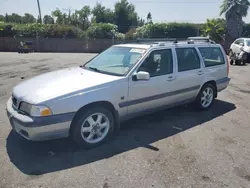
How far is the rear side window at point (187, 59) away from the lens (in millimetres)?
4750

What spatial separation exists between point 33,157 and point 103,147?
104 cm

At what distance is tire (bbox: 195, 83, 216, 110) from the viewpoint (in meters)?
5.38

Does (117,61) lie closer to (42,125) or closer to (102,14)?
(42,125)

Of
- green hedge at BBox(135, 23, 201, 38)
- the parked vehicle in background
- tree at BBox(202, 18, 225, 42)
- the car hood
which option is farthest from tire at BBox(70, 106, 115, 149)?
tree at BBox(202, 18, 225, 42)

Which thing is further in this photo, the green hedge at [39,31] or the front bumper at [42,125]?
the green hedge at [39,31]

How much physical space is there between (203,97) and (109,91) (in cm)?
281

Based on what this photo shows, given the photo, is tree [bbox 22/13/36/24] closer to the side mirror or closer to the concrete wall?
the concrete wall

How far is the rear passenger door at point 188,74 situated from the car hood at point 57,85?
1.56 meters

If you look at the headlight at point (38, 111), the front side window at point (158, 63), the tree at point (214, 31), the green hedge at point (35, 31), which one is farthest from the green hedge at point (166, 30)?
the headlight at point (38, 111)

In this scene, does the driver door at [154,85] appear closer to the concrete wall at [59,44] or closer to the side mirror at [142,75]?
the side mirror at [142,75]

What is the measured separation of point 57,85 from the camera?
3.57m

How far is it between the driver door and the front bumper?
1.15 meters

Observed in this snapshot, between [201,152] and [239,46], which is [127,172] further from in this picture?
[239,46]

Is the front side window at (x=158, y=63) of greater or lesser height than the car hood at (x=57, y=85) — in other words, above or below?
above
